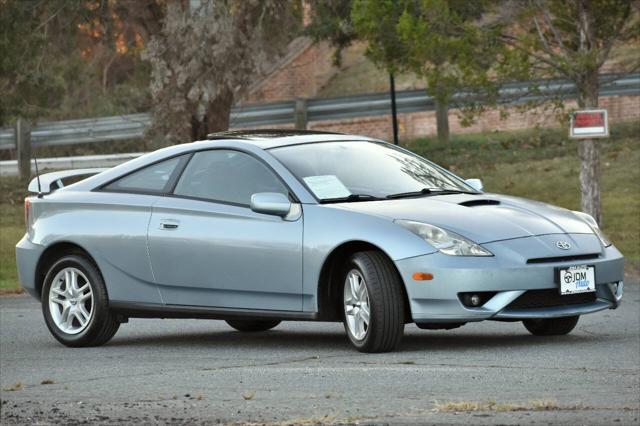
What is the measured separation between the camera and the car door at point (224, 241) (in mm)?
10039

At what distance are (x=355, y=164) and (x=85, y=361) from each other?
2.28m

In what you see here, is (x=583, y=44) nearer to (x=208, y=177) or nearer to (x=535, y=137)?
(x=535, y=137)

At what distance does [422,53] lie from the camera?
2073 centimetres

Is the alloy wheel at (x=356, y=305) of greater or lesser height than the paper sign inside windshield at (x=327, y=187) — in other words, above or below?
below

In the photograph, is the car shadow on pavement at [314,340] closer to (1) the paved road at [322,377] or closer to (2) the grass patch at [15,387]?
(1) the paved road at [322,377]

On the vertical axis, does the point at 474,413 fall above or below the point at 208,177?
below

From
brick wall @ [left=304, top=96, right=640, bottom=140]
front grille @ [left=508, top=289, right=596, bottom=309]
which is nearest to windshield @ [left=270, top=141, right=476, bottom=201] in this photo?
front grille @ [left=508, top=289, right=596, bottom=309]

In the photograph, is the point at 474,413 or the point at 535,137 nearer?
the point at 474,413

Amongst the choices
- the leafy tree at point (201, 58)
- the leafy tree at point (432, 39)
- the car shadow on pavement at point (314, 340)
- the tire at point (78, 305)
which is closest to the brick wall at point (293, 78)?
the leafy tree at point (201, 58)

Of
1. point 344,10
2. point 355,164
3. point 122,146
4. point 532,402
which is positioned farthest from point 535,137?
point 532,402

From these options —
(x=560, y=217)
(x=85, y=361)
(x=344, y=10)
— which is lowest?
(x=85, y=361)

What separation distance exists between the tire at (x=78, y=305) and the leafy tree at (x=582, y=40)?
1027 centimetres

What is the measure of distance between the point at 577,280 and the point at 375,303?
1.35 metres

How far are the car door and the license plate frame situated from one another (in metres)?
1.70
